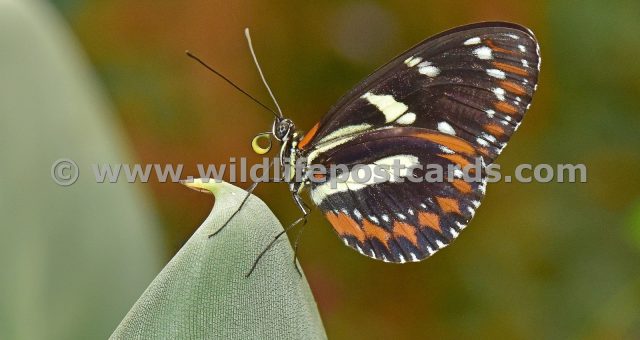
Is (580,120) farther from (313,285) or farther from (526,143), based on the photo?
(313,285)

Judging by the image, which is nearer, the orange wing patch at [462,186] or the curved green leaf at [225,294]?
the curved green leaf at [225,294]

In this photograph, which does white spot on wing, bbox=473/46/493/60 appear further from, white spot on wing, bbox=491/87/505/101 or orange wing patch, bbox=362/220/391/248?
orange wing patch, bbox=362/220/391/248

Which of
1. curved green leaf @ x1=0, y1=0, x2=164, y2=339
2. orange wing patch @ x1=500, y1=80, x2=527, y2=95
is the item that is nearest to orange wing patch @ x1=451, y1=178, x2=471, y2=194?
orange wing patch @ x1=500, y1=80, x2=527, y2=95

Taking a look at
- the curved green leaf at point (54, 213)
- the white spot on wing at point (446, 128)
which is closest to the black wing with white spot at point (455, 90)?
the white spot on wing at point (446, 128)

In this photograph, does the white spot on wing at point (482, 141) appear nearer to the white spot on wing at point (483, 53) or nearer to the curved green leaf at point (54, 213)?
the white spot on wing at point (483, 53)

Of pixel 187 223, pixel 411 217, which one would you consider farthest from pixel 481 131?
pixel 187 223

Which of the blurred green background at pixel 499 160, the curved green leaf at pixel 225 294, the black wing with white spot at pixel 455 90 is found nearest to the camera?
the curved green leaf at pixel 225 294
